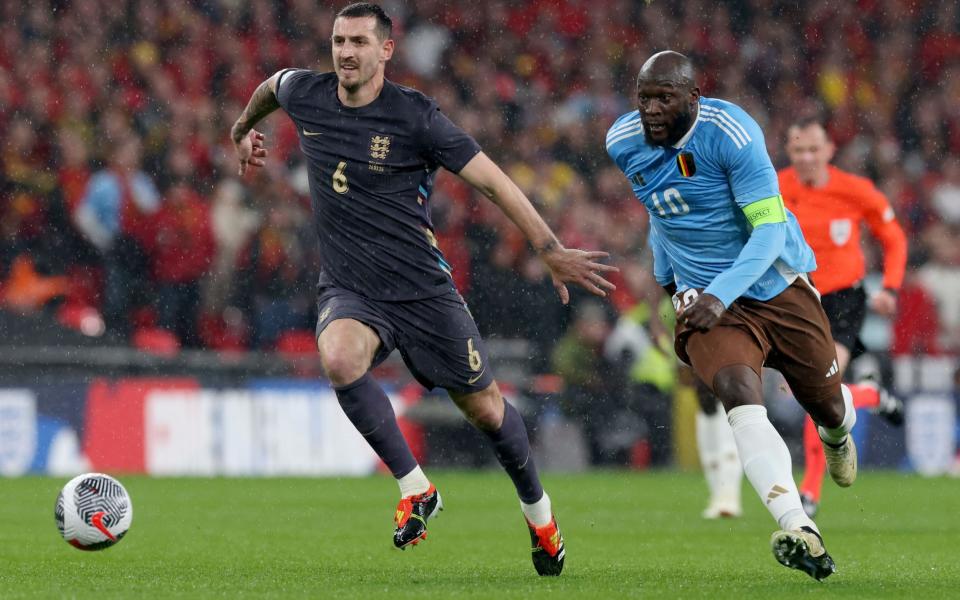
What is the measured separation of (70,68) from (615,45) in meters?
6.92

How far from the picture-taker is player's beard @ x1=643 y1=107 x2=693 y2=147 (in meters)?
6.71

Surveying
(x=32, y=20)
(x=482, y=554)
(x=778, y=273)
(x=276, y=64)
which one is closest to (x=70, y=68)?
(x=32, y=20)

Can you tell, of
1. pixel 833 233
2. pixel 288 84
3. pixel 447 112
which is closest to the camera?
pixel 288 84

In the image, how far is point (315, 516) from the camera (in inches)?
425

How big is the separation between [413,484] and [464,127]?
38.4 ft

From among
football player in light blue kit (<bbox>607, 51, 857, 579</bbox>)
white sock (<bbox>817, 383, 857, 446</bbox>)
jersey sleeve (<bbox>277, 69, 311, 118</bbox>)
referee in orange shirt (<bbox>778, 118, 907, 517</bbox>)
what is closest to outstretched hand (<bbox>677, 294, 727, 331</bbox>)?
football player in light blue kit (<bbox>607, 51, 857, 579</bbox>)

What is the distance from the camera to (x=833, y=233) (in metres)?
10.4

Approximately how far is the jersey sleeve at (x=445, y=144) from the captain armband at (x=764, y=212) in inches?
44.0

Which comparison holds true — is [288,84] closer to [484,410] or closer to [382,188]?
[382,188]

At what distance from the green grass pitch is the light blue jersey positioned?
1224mm

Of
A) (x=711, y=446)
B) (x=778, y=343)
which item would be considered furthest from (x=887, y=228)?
(x=778, y=343)

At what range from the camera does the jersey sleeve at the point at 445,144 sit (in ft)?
22.3

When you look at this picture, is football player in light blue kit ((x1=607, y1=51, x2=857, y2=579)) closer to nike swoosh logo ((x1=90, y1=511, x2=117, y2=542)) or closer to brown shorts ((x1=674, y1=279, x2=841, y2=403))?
brown shorts ((x1=674, y1=279, x2=841, y2=403))

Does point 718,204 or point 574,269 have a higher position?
point 718,204
